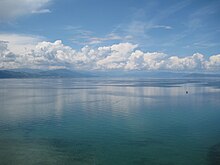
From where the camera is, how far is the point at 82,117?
65312 mm

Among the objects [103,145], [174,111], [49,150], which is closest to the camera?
[49,150]

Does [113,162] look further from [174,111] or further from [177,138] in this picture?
[174,111]

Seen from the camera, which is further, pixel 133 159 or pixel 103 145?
pixel 103 145

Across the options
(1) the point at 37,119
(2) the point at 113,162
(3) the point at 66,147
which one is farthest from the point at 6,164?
(1) the point at 37,119

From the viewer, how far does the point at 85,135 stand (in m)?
47.9

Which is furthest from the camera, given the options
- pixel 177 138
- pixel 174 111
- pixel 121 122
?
pixel 174 111

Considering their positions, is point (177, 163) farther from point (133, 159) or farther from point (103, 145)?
point (103, 145)

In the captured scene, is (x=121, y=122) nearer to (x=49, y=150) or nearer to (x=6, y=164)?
(x=49, y=150)

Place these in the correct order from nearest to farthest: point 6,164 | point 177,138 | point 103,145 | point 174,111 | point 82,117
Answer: point 6,164 → point 103,145 → point 177,138 → point 82,117 → point 174,111

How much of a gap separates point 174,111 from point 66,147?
45.1 meters

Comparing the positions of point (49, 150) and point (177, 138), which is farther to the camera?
point (177, 138)

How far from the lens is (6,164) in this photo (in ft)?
110

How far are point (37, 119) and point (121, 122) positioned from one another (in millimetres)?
22589

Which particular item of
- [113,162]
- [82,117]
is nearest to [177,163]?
[113,162]
